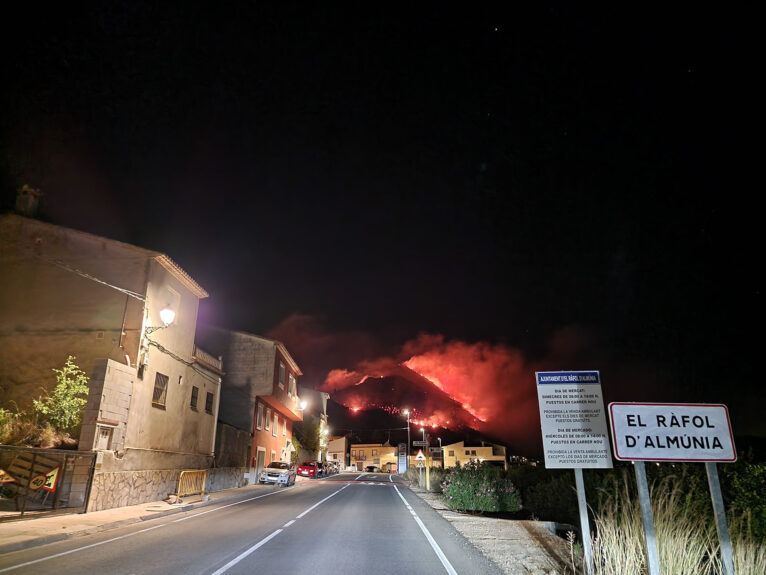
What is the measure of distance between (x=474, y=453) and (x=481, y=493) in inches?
2833

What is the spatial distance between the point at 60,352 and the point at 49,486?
6402 millimetres

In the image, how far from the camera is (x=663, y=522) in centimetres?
635

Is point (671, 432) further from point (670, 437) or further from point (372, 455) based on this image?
point (372, 455)

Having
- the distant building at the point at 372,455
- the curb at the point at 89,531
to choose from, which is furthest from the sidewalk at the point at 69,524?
the distant building at the point at 372,455

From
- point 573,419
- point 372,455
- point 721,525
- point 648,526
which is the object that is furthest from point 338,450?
point 721,525

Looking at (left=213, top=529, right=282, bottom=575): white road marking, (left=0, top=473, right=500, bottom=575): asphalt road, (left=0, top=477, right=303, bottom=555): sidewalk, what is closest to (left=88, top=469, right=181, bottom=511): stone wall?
(left=0, top=477, right=303, bottom=555): sidewalk

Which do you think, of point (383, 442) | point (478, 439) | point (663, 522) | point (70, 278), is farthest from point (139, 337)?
point (383, 442)

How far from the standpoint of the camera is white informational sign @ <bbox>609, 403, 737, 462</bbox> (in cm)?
511

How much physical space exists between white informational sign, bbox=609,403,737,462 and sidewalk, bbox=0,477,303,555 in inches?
409

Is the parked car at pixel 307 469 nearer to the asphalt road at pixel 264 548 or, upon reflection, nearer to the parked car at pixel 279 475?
the parked car at pixel 279 475

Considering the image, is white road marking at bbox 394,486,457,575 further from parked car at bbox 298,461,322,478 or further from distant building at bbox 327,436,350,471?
distant building at bbox 327,436,350,471

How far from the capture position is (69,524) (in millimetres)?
11125

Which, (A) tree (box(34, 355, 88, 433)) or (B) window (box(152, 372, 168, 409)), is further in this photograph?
(B) window (box(152, 372, 168, 409))

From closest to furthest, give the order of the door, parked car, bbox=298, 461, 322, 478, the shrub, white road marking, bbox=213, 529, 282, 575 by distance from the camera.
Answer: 1. white road marking, bbox=213, 529, 282, 575
2. the shrub
3. the door
4. parked car, bbox=298, 461, 322, 478
